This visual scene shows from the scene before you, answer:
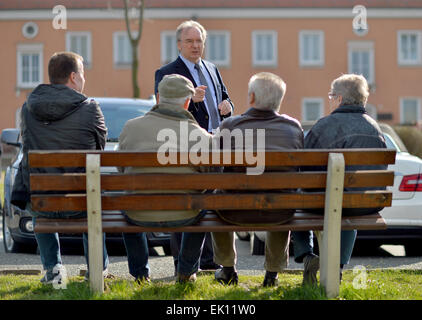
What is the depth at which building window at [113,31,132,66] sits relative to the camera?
46.2m

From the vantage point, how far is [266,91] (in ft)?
17.9

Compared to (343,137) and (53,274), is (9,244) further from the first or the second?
(343,137)

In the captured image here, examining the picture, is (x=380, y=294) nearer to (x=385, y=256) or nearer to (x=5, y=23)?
(x=385, y=256)

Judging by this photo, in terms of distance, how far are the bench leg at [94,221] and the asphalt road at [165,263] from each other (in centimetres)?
136

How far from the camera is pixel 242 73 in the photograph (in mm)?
46375

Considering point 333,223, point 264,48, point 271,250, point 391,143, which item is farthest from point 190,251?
point 264,48

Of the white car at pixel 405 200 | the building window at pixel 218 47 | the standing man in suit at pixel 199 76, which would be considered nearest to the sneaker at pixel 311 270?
the standing man in suit at pixel 199 76

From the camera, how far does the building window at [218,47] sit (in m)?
46.2

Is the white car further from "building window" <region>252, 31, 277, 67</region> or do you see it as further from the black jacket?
"building window" <region>252, 31, 277, 67</region>

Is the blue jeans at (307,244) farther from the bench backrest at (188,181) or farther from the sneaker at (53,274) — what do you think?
the sneaker at (53,274)

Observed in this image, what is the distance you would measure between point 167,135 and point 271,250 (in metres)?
1.12

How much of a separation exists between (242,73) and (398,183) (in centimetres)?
3842
